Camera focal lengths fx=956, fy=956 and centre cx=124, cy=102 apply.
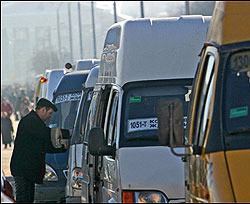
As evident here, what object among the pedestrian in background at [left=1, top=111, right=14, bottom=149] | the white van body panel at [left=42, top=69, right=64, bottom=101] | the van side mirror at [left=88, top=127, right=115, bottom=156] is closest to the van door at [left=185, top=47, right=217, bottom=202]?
the van side mirror at [left=88, top=127, right=115, bottom=156]

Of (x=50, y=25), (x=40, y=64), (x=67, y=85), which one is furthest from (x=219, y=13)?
(x=50, y=25)

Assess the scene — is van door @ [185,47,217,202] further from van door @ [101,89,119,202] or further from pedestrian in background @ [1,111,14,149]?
pedestrian in background @ [1,111,14,149]

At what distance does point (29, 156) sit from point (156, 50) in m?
2.92

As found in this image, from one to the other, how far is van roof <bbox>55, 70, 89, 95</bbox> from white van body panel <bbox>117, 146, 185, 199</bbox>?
7222 millimetres

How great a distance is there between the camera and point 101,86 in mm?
10055

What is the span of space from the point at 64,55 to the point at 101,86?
326ft

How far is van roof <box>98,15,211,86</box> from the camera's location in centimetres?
873

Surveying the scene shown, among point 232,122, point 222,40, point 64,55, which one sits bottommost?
point 232,122

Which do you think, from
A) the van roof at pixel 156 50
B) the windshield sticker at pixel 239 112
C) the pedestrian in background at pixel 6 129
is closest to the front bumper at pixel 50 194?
the van roof at pixel 156 50

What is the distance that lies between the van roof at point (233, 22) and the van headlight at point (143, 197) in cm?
203

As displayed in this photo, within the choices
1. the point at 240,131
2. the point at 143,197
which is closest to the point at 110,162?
the point at 143,197

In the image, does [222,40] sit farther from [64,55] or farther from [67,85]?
[64,55]

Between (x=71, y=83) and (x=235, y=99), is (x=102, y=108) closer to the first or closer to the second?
(x=235, y=99)

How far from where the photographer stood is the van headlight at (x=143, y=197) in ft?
24.9
